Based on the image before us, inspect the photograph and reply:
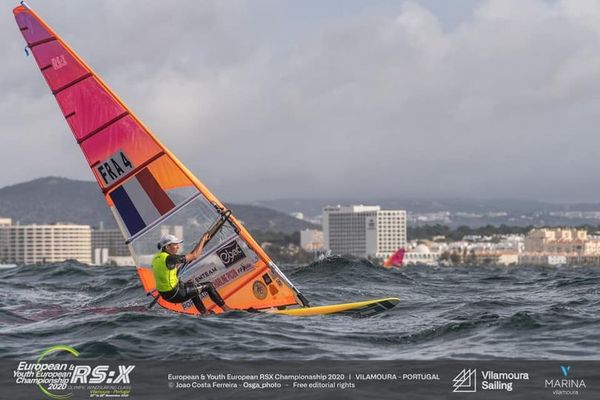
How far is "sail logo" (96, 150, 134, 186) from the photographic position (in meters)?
17.6

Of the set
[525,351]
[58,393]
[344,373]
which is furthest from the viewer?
[525,351]

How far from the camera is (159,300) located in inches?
686

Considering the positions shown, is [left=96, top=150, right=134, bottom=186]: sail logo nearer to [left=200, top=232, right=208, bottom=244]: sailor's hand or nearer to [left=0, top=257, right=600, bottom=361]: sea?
[left=200, top=232, right=208, bottom=244]: sailor's hand

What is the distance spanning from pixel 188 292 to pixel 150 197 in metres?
1.71

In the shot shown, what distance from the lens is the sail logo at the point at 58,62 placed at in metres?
17.8

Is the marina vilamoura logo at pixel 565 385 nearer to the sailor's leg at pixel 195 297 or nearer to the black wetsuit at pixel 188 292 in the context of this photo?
the black wetsuit at pixel 188 292

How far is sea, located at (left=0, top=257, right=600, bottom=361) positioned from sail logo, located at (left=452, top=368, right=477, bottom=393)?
2.96 ft

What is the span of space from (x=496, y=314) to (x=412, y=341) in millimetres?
2781

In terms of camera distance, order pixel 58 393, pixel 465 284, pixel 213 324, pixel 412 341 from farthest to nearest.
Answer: pixel 465 284
pixel 213 324
pixel 412 341
pixel 58 393

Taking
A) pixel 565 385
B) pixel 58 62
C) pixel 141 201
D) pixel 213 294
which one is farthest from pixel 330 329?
pixel 58 62

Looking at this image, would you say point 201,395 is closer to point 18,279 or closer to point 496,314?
point 496,314

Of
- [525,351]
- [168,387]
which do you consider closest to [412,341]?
[525,351]

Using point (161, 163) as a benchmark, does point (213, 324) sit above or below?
below

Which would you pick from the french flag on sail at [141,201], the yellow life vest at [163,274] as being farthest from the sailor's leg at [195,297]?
the french flag on sail at [141,201]
